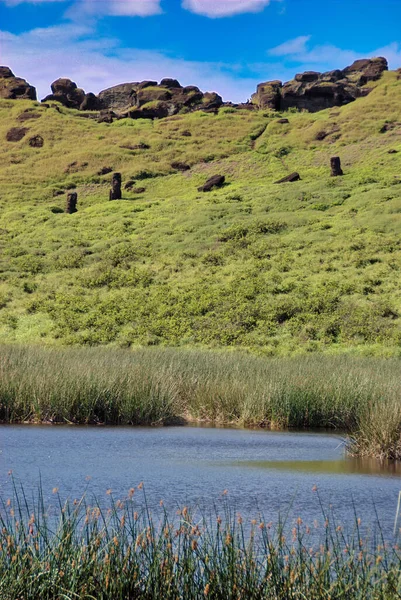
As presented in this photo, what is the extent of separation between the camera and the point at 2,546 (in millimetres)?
5836

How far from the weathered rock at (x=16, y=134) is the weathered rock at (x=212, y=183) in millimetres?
33907

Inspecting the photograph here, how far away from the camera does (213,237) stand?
187 feet

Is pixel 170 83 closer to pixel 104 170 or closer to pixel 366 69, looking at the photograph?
pixel 366 69

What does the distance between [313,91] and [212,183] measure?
147 ft

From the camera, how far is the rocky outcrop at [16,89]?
123 meters

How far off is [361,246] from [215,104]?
7000 cm

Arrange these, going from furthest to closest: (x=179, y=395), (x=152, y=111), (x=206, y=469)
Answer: (x=152, y=111)
(x=179, y=395)
(x=206, y=469)

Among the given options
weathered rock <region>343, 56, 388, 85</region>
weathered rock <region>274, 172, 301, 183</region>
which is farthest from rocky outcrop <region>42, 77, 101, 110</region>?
weathered rock <region>274, 172, 301, 183</region>

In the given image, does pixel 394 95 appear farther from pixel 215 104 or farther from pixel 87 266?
pixel 87 266

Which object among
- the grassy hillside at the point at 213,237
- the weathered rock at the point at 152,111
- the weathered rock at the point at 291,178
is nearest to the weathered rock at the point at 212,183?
the grassy hillside at the point at 213,237

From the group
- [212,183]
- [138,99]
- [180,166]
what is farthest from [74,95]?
[212,183]

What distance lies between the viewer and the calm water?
32.9 feet

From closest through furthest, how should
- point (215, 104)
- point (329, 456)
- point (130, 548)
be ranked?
point (130, 548) < point (329, 456) < point (215, 104)

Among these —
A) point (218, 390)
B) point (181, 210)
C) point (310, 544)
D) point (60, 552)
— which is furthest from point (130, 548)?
point (181, 210)
